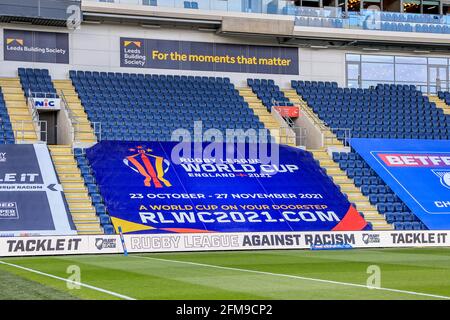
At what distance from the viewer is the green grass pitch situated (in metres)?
16.7

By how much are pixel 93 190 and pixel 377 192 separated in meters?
12.7

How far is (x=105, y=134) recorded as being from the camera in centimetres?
4103

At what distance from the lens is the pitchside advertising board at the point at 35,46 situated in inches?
1762

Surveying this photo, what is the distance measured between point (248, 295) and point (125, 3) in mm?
30817

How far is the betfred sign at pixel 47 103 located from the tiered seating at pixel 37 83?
44 cm

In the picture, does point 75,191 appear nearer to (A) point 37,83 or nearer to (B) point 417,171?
(A) point 37,83

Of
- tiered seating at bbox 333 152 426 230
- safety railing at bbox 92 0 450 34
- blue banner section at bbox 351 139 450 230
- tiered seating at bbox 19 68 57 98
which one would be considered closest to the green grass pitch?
tiered seating at bbox 333 152 426 230

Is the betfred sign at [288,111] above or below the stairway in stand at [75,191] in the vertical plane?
above

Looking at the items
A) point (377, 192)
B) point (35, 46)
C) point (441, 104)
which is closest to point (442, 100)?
point (441, 104)

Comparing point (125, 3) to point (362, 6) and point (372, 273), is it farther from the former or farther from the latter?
point (372, 273)

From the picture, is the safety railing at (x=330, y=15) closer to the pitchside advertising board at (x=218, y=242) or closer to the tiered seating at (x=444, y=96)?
the tiered seating at (x=444, y=96)

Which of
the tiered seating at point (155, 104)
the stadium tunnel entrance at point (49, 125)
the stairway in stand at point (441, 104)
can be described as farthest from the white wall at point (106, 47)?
the stairway in stand at point (441, 104)

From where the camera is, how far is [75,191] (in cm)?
3641
